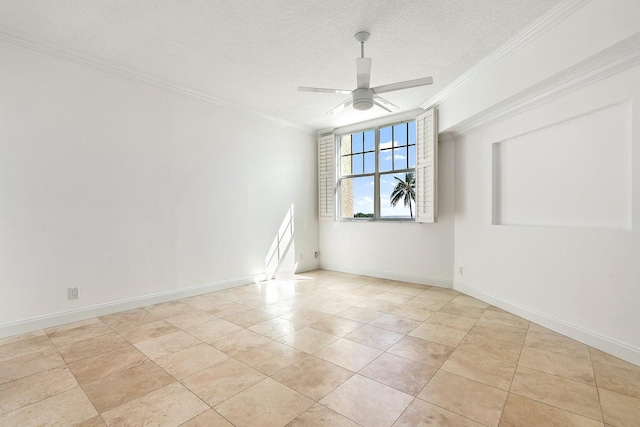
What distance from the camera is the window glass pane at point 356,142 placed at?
227 inches

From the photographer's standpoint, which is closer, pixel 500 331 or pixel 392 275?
pixel 500 331

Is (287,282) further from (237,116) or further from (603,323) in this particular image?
(603,323)

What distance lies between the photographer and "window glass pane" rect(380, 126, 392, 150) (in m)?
5.33

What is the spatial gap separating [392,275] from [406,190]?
148 centimetres

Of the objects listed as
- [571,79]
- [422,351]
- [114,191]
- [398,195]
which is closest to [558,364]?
[422,351]

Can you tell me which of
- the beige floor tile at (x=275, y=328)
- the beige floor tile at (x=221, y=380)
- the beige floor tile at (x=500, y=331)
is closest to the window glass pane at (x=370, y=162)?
the beige floor tile at (x=500, y=331)

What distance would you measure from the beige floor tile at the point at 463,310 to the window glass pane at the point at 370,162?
2.73 metres

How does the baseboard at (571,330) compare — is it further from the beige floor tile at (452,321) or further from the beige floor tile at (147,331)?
the beige floor tile at (147,331)

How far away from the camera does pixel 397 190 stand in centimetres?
522

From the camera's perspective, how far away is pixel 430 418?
5.58 feet

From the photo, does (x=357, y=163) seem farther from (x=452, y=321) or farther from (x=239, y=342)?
(x=239, y=342)

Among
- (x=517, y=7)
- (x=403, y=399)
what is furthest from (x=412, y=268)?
(x=517, y=7)

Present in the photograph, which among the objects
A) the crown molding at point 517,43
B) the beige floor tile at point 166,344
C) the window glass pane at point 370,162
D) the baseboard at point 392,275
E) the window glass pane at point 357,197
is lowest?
the beige floor tile at point 166,344

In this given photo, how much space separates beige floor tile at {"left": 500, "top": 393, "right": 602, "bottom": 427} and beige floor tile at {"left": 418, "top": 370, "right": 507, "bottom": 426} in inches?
1.8
